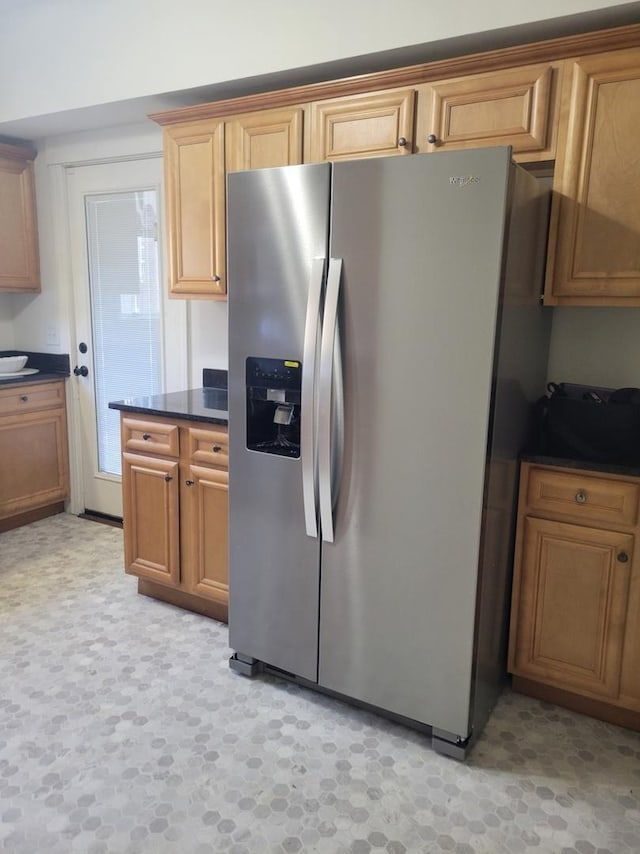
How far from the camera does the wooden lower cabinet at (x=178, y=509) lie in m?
2.66

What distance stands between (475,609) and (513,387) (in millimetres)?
711

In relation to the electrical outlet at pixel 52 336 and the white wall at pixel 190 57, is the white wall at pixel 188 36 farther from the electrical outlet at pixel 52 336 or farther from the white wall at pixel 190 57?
the electrical outlet at pixel 52 336

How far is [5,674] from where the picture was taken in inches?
93.7

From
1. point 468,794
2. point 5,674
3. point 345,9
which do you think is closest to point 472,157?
point 345,9

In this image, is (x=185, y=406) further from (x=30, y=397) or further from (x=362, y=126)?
(x=30, y=397)

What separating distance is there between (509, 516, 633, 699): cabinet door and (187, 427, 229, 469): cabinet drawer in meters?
1.23

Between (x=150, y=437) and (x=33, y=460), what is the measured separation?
4.89 feet

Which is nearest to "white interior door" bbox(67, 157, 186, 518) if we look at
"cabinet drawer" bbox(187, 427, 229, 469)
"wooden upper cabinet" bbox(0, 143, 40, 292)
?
"wooden upper cabinet" bbox(0, 143, 40, 292)

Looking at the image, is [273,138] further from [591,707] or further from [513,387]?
[591,707]

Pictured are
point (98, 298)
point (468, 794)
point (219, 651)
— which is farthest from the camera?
point (98, 298)

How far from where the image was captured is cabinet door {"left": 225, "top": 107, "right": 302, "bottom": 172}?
2562mm

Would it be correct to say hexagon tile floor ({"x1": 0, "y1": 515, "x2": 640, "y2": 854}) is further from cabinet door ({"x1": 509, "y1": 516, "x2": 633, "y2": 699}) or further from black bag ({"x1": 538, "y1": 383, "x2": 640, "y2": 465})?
black bag ({"x1": 538, "y1": 383, "x2": 640, "y2": 465})

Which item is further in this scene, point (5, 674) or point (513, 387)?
point (5, 674)

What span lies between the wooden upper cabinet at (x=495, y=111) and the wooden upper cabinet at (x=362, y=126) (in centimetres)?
7
